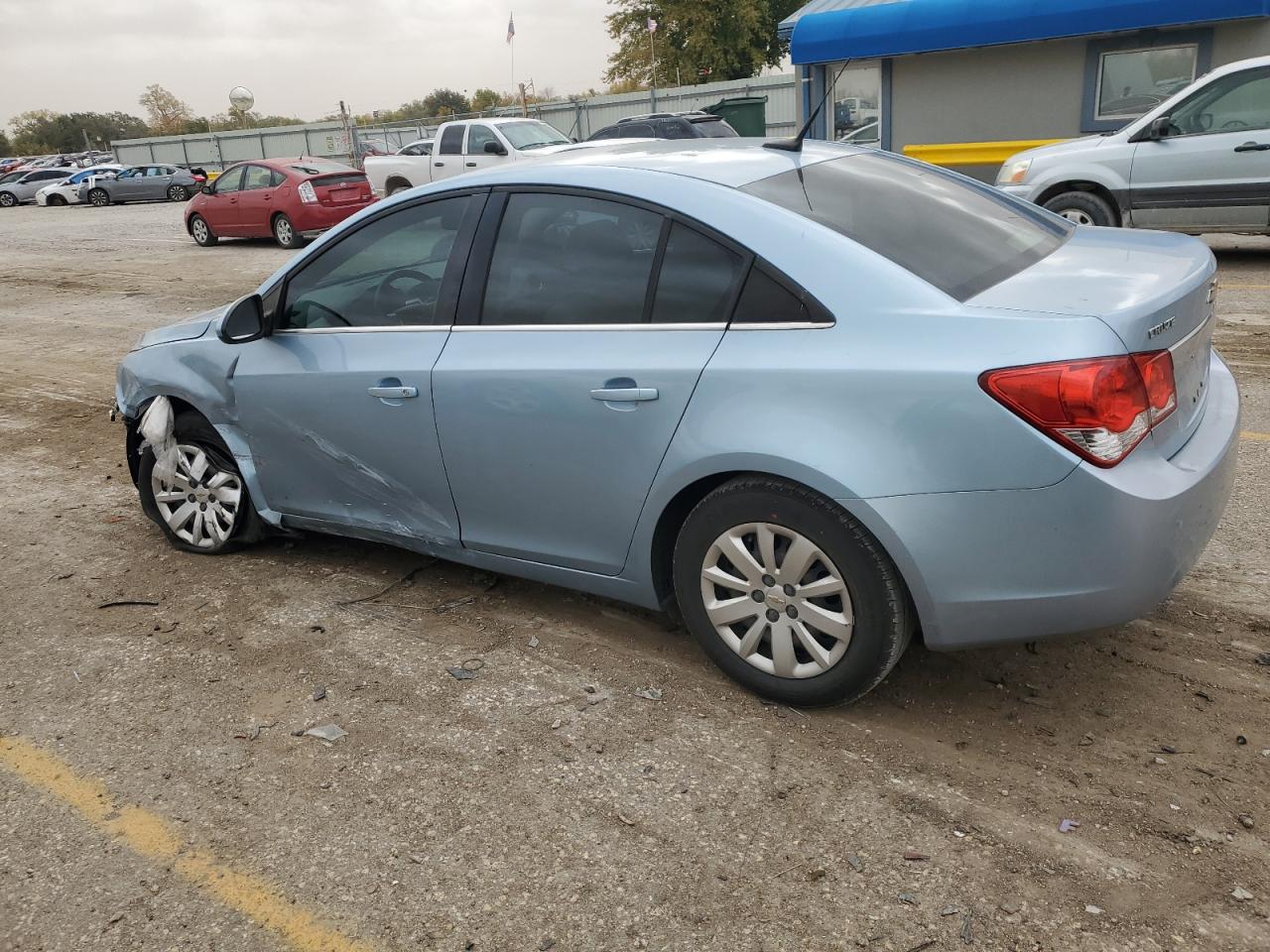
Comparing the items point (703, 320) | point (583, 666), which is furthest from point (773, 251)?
point (583, 666)

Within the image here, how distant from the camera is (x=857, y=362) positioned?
2.78 m

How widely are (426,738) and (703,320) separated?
1.52 m

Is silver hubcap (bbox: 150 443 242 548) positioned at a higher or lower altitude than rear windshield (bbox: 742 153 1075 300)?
lower

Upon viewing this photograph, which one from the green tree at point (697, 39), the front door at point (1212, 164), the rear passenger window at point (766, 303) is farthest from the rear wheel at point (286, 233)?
the green tree at point (697, 39)

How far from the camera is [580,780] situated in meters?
2.95

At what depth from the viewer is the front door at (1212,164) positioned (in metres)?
9.46

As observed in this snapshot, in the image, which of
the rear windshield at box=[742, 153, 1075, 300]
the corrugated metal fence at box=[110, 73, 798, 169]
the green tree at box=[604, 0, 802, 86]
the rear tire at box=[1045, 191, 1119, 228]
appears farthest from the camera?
the green tree at box=[604, 0, 802, 86]

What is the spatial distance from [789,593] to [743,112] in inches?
1029

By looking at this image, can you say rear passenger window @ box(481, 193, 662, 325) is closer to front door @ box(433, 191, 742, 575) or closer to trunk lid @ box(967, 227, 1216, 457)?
front door @ box(433, 191, 742, 575)

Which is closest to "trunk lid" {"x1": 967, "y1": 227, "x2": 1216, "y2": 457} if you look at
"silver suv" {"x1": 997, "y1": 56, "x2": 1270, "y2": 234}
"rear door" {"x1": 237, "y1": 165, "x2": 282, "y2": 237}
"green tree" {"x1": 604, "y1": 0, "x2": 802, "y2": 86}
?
"silver suv" {"x1": 997, "y1": 56, "x2": 1270, "y2": 234}

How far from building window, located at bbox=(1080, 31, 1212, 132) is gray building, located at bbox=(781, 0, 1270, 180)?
0.01m

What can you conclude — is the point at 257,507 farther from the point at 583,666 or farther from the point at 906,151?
the point at 906,151

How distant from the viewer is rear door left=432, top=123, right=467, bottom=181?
18891 mm

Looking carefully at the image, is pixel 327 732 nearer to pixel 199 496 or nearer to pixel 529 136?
pixel 199 496
